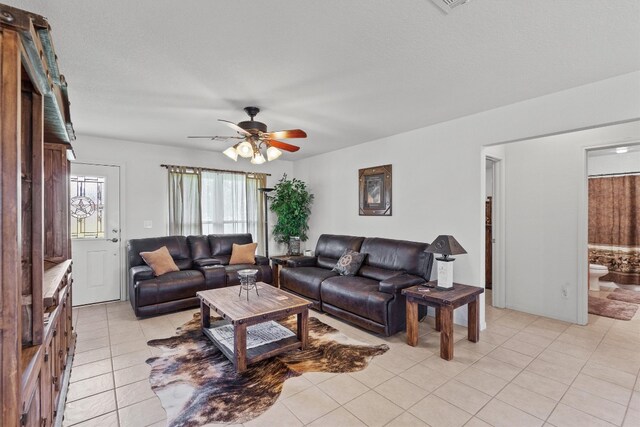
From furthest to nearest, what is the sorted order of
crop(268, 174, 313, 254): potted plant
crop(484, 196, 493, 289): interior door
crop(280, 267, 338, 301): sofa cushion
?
crop(268, 174, 313, 254): potted plant
crop(484, 196, 493, 289): interior door
crop(280, 267, 338, 301): sofa cushion

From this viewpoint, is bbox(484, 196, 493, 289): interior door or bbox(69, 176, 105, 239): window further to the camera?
bbox(484, 196, 493, 289): interior door

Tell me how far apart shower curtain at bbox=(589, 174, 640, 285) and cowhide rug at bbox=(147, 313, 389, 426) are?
523 cm

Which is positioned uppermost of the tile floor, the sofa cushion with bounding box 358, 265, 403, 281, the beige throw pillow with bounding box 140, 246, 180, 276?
the beige throw pillow with bounding box 140, 246, 180, 276

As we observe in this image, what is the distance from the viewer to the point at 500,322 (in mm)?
3756

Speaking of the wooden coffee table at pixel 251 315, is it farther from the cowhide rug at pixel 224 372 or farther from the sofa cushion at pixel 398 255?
the sofa cushion at pixel 398 255

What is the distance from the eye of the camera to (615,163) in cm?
539

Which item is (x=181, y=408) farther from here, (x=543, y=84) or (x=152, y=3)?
(x=543, y=84)

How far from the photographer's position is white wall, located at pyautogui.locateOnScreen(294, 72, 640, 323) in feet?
8.85

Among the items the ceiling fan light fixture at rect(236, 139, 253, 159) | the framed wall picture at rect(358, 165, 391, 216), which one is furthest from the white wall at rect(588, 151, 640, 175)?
the ceiling fan light fixture at rect(236, 139, 253, 159)

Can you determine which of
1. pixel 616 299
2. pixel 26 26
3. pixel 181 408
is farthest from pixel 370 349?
pixel 616 299

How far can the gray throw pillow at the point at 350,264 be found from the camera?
4.23 metres

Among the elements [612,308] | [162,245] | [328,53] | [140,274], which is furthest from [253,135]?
[612,308]

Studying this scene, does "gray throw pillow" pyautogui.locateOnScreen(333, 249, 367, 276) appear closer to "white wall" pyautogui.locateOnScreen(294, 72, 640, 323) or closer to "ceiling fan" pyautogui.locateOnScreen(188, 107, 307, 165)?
"white wall" pyautogui.locateOnScreen(294, 72, 640, 323)

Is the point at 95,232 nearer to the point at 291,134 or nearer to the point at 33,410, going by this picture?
the point at 291,134
